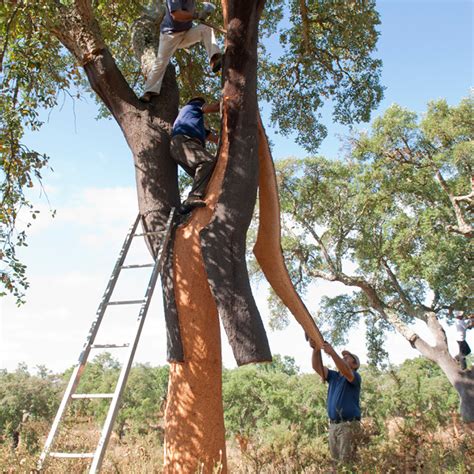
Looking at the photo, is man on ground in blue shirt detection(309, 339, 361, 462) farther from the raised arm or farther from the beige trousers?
the beige trousers

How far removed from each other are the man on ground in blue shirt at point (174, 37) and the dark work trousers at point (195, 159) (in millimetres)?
976

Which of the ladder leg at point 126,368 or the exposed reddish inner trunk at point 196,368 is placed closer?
the ladder leg at point 126,368

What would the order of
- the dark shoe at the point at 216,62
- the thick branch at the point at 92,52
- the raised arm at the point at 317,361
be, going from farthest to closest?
the raised arm at the point at 317,361 → the thick branch at the point at 92,52 → the dark shoe at the point at 216,62

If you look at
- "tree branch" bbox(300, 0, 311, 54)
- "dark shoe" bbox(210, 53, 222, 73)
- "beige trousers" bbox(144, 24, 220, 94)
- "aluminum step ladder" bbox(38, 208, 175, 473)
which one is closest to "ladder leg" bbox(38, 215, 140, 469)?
"aluminum step ladder" bbox(38, 208, 175, 473)

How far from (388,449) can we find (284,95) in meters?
7.69

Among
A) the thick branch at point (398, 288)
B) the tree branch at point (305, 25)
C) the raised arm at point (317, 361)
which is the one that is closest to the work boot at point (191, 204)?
the raised arm at point (317, 361)

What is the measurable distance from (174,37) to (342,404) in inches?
203

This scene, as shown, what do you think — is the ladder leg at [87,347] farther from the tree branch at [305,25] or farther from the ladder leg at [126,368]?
the tree branch at [305,25]

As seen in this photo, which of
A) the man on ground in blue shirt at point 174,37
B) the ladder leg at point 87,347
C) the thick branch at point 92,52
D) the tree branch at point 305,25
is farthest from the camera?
the tree branch at point 305,25

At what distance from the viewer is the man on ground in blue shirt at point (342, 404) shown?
6.10 m

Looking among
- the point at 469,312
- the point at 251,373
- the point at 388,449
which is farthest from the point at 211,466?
the point at 469,312

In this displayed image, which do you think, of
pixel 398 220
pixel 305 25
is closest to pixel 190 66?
pixel 305 25

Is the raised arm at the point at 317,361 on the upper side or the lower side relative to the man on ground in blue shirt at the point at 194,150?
A: lower

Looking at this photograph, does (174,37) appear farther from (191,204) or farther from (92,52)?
(191,204)
